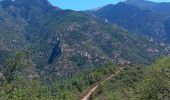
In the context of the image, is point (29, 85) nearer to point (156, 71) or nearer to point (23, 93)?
point (23, 93)

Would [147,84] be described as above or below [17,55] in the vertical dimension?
below

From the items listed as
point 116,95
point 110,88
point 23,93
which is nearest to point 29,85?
point 23,93

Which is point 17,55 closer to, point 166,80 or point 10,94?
point 10,94

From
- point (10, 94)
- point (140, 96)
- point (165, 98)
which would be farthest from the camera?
point (140, 96)

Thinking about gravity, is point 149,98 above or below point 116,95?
above

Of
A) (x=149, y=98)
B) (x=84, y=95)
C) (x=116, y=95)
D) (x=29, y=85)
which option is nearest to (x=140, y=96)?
(x=149, y=98)

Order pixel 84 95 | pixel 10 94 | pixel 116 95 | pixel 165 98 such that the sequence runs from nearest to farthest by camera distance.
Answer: pixel 10 94 → pixel 165 98 → pixel 116 95 → pixel 84 95

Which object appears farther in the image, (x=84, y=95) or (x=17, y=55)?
(x=84, y=95)

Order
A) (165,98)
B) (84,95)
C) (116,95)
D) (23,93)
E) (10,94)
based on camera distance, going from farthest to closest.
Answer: (84,95) → (116,95) → (165,98) → (23,93) → (10,94)

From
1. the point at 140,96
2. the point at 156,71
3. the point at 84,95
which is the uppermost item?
the point at 156,71
